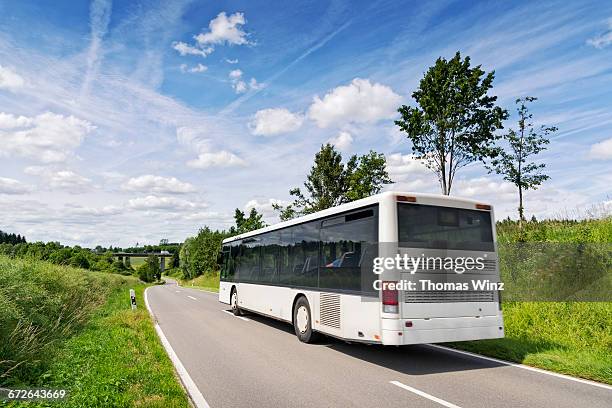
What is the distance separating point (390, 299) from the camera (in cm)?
740

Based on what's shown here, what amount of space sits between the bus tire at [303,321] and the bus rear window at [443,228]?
3.55m

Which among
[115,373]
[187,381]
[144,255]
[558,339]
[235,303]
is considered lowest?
[187,381]

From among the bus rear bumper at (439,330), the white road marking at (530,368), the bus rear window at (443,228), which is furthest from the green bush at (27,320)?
the white road marking at (530,368)

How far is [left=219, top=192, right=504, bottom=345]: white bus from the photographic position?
24.6 feet

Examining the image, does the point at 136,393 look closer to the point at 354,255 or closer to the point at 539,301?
the point at 354,255

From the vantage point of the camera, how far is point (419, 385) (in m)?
6.48

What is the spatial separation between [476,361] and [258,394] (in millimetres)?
4392

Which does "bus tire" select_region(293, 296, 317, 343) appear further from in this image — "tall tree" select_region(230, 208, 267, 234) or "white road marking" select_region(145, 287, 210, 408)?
"tall tree" select_region(230, 208, 267, 234)

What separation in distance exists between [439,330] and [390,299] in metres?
1.09

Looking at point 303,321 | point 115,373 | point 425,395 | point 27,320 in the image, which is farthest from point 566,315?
point 27,320

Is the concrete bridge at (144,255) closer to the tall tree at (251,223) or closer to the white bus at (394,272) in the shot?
the tall tree at (251,223)

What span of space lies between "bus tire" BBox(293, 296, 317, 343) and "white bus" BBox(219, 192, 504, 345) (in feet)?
0.09

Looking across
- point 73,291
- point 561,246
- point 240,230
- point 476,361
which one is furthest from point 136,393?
point 240,230

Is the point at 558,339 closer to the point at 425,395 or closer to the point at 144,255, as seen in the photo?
the point at 425,395
